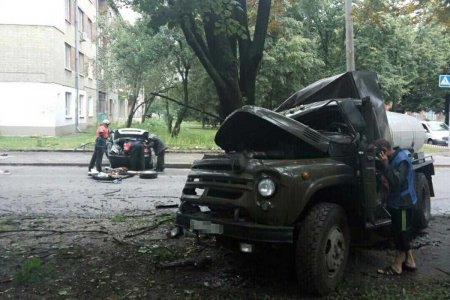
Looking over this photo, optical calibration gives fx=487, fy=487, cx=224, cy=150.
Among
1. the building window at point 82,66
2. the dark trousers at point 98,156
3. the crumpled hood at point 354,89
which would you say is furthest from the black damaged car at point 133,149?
the building window at point 82,66

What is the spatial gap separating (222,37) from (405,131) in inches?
114

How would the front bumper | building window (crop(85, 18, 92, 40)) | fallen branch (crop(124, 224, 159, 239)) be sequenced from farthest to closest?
building window (crop(85, 18, 92, 40)) < fallen branch (crop(124, 224, 159, 239)) < the front bumper

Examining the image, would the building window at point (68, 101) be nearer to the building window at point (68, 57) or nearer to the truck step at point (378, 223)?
the building window at point (68, 57)

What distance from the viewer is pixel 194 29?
681cm

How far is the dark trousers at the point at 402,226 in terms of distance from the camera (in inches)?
198

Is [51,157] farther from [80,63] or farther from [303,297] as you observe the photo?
[80,63]

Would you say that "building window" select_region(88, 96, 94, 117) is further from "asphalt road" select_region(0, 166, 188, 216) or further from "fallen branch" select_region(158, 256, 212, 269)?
"fallen branch" select_region(158, 256, 212, 269)

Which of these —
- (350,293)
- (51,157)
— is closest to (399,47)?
(51,157)

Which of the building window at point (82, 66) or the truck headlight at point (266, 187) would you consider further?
the building window at point (82, 66)

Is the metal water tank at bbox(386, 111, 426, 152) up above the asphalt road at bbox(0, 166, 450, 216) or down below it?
above

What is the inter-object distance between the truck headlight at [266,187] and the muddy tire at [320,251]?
47 cm

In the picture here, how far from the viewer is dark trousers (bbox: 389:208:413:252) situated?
5039 mm

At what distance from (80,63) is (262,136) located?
3117cm

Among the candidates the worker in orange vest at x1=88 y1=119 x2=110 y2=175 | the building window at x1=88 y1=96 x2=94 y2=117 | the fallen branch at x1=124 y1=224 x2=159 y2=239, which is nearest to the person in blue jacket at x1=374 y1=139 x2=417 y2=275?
the fallen branch at x1=124 y1=224 x2=159 y2=239
